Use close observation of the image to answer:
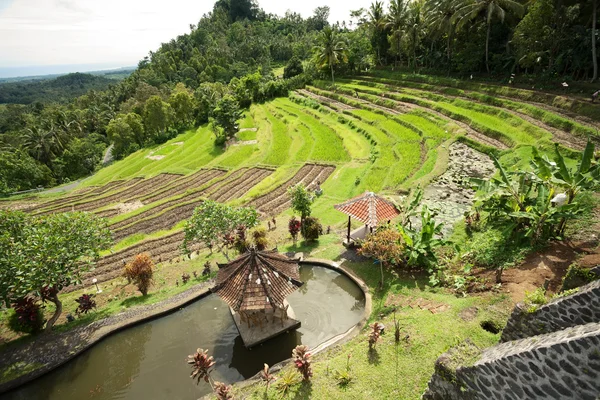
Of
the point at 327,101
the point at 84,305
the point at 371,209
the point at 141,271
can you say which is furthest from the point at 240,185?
the point at 327,101

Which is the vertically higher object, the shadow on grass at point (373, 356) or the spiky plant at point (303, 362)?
the spiky plant at point (303, 362)

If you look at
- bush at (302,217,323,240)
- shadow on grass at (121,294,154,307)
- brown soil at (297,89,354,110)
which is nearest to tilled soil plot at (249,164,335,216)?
bush at (302,217,323,240)

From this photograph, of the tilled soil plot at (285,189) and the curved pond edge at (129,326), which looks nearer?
the curved pond edge at (129,326)

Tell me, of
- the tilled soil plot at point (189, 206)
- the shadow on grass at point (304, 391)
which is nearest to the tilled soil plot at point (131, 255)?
the tilled soil plot at point (189, 206)

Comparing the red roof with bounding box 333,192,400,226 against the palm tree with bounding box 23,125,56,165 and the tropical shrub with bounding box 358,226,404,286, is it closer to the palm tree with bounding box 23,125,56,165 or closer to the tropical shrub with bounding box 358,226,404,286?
the tropical shrub with bounding box 358,226,404,286

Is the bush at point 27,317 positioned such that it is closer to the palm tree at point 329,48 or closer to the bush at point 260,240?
the bush at point 260,240

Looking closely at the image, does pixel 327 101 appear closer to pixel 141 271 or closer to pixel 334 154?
pixel 334 154
